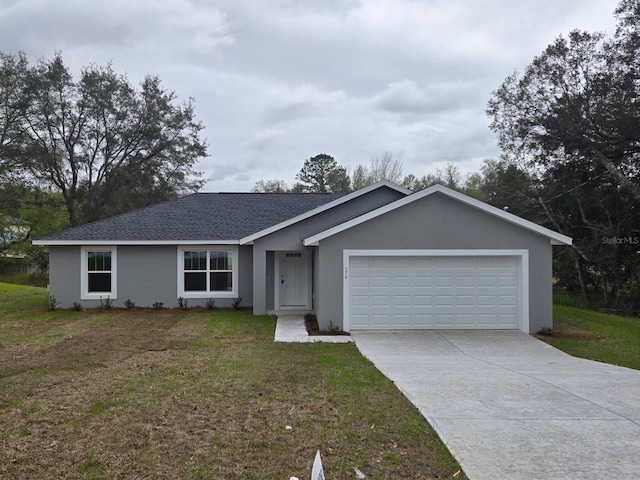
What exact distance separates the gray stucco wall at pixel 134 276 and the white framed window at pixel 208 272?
0.77ft

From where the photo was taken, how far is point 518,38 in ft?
47.7

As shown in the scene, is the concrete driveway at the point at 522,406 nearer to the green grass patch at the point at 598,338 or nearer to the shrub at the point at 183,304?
the green grass patch at the point at 598,338

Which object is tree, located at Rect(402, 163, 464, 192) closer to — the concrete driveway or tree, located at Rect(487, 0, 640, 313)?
tree, located at Rect(487, 0, 640, 313)

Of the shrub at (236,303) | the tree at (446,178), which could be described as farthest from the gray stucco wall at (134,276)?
the tree at (446,178)

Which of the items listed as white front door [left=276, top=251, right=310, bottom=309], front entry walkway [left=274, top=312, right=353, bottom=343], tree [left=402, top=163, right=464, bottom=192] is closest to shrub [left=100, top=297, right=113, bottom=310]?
white front door [left=276, top=251, right=310, bottom=309]

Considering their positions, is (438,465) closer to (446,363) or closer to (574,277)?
(446,363)

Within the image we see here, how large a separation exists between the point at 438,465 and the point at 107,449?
313 centimetres

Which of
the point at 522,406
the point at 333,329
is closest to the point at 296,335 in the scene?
the point at 333,329

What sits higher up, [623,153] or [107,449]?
[623,153]

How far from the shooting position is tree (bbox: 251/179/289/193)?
5392 cm

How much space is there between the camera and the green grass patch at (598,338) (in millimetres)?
9711

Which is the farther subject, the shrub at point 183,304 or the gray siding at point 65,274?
the shrub at point 183,304

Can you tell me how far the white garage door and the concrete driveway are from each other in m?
1.71

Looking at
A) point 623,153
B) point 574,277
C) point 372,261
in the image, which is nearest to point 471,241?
point 372,261
